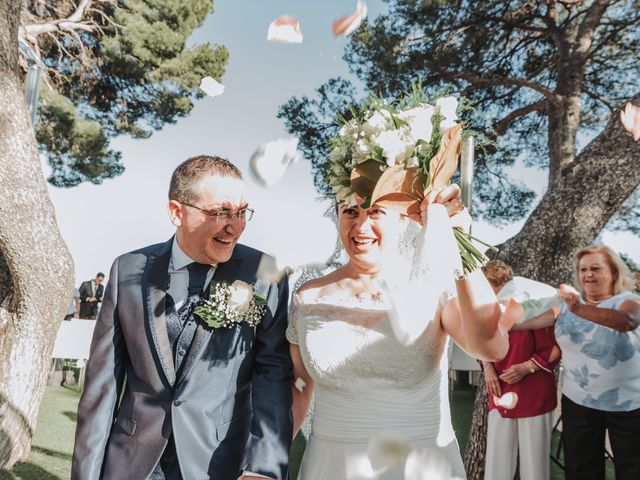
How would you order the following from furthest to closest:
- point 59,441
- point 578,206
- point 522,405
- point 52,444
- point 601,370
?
point 59,441 < point 52,444 < point 578,206 < point 522,405 < point 601,370

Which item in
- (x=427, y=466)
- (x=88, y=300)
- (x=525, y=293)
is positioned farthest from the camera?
(x=88, y=300)

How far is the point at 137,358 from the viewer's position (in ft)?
7.40

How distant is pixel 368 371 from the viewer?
2.38 m

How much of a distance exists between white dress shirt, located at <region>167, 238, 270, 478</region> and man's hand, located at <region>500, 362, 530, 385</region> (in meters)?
3.07

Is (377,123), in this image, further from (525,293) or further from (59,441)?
(59,441)

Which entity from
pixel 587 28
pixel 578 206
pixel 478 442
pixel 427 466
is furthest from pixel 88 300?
pixel 427 466

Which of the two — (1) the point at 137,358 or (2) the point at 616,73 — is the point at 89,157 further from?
(1) the point at 137,358

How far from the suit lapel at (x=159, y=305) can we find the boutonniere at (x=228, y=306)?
0.15 m

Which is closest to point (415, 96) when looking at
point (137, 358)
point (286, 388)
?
point (286, 388)

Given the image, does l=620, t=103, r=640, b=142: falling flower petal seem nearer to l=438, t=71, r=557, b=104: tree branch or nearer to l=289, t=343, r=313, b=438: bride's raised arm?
l=438, t=71, r=557, b=104: tree branch

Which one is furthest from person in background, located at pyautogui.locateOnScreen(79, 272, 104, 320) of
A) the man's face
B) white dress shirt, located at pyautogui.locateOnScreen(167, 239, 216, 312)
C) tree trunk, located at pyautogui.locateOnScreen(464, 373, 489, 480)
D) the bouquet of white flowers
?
the bouquet of white flowers

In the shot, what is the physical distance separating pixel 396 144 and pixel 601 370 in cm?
298

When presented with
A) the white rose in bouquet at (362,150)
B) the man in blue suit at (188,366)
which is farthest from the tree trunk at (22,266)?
the white rose in bouquet at (362,150)

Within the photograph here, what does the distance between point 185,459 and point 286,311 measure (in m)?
0.76
